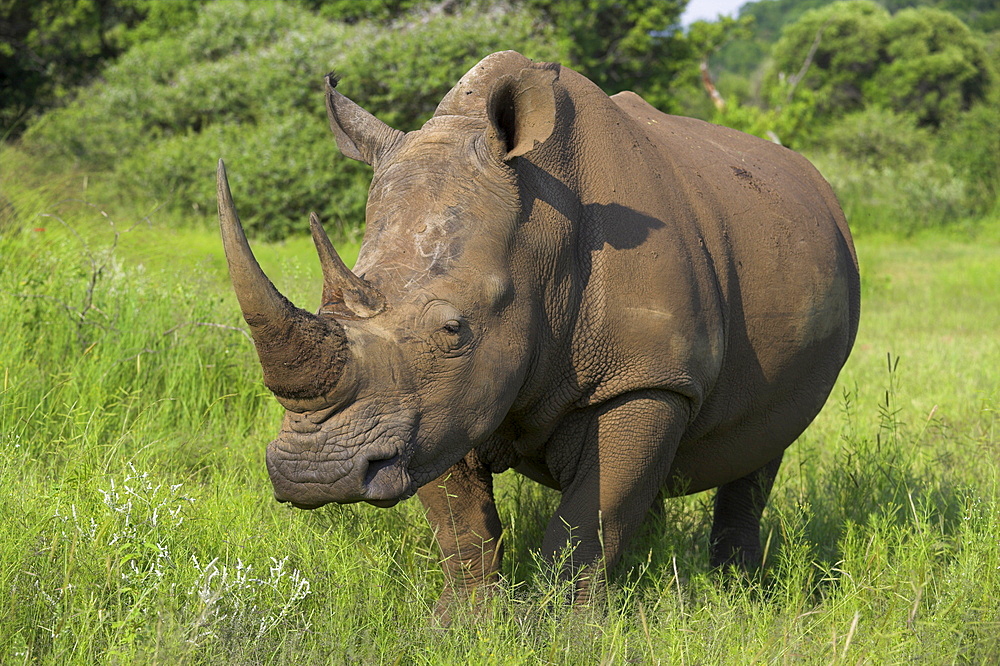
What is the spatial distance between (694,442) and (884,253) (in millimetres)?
11350

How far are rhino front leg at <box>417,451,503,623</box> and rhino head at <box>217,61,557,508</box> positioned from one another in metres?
0.64

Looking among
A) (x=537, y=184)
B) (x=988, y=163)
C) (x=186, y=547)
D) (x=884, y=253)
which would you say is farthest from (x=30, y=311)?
(x=988, y=163)

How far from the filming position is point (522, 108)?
119 inches

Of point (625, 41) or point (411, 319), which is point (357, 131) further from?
point (625, 41)

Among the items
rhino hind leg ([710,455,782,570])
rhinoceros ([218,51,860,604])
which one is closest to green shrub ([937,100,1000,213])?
rhino hind leg ([710,455,782,570])

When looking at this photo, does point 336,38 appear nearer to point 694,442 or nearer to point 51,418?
point 51,418

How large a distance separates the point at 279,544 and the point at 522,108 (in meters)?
1.65

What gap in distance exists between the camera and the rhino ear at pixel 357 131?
3.23 m

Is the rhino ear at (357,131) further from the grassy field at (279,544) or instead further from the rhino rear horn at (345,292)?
the grassy field at (279,544)

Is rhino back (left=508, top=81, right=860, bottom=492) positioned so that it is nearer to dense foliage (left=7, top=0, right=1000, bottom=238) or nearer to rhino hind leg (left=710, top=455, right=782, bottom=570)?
rhino hind leg (left=710, top=455, right=782, bottom=570)

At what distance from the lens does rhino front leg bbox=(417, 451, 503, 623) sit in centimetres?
347

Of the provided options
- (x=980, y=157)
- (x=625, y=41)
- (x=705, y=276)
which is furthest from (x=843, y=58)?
(x=705, y=276)

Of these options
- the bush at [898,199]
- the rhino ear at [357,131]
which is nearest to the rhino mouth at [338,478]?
the rhino ear at [357,131]

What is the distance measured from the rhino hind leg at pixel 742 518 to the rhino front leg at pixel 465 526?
1.44 metres
